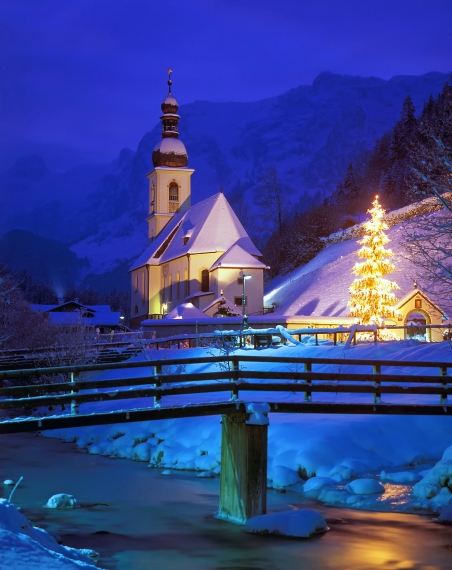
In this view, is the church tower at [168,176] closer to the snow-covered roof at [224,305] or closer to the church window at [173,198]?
the church window at [173,198]

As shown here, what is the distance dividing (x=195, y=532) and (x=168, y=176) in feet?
225

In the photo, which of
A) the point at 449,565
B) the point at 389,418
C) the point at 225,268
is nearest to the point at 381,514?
the point at 449,565

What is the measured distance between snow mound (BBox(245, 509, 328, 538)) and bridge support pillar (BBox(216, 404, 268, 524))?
1.06 ft

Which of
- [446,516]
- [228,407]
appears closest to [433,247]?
[446,516]

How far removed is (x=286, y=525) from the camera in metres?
14.1

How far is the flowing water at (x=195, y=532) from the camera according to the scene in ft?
42.0

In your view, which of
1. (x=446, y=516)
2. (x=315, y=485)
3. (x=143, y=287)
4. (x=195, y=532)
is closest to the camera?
(x=195, y=532)

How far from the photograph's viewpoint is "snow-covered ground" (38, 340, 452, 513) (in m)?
16.6

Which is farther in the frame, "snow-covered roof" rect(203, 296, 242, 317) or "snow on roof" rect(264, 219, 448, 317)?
"snow on roof" rect(264, 219, 448, 317)

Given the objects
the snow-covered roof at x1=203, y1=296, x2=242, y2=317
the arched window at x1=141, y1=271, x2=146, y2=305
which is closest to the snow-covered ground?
the snow-covered roof at x1=203, y1=296, x2=242, y2=317

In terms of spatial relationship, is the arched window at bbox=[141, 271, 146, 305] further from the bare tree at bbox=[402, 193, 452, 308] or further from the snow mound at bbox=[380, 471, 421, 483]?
the snow mound at bbox=[380, 471, 421, 483]

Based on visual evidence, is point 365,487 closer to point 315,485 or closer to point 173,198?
point 315,485

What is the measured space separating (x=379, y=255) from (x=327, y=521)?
31.2 metres

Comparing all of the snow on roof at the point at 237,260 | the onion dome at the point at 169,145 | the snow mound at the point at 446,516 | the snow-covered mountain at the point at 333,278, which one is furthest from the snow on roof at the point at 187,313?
the snow mound at the point at 446,516
